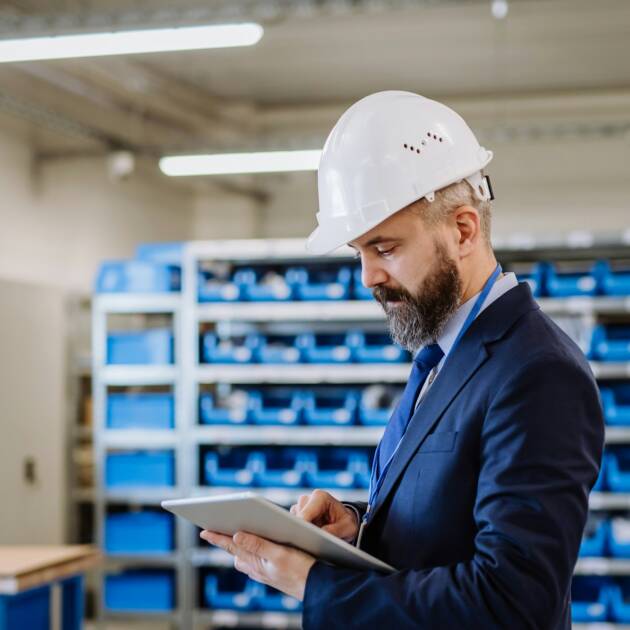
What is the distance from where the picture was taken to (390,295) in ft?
5.61

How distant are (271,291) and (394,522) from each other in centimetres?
463

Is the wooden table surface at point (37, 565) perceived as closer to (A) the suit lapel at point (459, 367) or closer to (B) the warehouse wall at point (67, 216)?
(A) the suit lapel at point (459, 367)

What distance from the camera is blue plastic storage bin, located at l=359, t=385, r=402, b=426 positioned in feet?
19.7

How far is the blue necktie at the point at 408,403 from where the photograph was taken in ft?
6.02

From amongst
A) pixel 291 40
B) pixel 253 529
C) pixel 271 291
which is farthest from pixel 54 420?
pixel 253 529

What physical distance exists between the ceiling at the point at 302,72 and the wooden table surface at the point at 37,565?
3.59 meters

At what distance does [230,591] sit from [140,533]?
72 centimetres

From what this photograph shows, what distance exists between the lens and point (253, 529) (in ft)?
5.44

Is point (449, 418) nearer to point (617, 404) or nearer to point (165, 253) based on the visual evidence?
point (617, 404)

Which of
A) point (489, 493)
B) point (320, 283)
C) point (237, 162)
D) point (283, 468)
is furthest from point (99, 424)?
point (489, 493)

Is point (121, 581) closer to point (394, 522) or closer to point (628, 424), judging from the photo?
point (628, 424)

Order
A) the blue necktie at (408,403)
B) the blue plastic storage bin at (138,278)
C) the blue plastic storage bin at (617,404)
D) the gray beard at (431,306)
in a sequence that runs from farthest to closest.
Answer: the blue plastic storage bin at (138,278)
the blue plastic storage bin at (617,404)
the blue necktie at (408,403)
the gray beard at (431,306)

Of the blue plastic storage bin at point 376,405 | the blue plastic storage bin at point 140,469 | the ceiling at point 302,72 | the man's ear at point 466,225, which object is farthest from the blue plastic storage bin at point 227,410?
the man's ear at point 466,225

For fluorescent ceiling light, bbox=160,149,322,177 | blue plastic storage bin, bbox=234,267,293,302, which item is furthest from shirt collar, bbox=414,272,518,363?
fluorescent ceiling light, bbox=160,149,322,177
